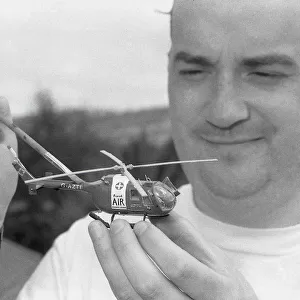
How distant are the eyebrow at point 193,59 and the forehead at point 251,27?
0.12 feet

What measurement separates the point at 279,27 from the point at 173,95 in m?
0.42

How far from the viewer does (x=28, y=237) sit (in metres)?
3.09

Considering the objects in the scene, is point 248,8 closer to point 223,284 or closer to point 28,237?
point 223,284

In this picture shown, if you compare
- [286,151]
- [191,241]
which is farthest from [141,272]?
[286,151]

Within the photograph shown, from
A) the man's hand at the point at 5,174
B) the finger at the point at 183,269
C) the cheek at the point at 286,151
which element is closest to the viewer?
the finger at the point at 183,269

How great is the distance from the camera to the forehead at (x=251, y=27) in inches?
60.6

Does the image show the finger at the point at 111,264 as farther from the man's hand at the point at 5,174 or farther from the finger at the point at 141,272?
the man's hand at the point at 5,174

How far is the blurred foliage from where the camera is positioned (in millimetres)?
3018

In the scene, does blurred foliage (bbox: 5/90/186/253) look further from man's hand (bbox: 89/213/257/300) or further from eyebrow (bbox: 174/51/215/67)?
man's hand (bbox: 89/213/257/300)

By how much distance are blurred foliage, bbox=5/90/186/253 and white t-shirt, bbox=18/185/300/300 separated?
3.65ft

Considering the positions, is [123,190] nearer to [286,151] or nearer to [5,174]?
[5,174]

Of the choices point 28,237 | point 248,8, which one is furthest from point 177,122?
point 28,237

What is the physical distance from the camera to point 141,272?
124 cm

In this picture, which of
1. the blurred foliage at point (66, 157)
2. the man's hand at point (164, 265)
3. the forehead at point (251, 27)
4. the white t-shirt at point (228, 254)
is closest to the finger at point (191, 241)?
the man's hand at point (164, 265)
